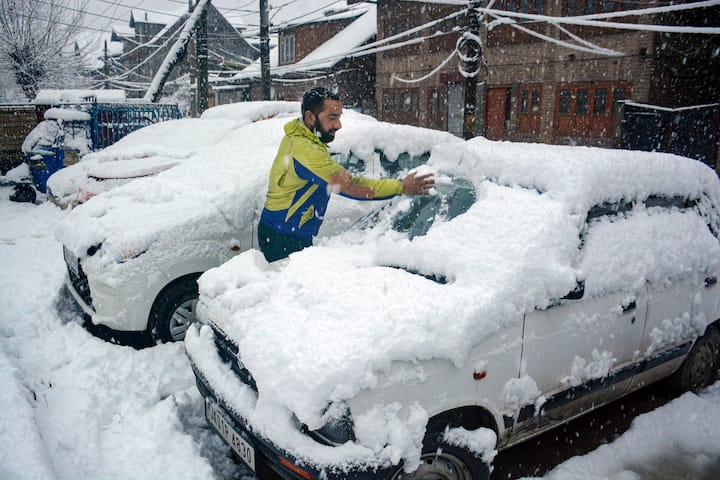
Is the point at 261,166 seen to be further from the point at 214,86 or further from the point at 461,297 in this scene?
the point at 214,86

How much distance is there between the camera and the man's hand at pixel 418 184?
3336 millimetres

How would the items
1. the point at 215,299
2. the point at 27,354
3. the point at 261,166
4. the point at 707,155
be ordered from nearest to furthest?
the point at 215,299 → the point at 27,354 → the point at 261,166 → the point at 707,155

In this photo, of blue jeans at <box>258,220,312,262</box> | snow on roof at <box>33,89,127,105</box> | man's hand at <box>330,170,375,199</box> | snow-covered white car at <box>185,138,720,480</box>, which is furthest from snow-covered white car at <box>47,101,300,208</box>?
snow on roof at <box>33,89,127,105</box>

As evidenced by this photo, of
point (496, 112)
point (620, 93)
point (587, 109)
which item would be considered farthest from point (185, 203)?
point (496, 112)

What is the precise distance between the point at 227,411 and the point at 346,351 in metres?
0.83

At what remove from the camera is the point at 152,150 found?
7.66m

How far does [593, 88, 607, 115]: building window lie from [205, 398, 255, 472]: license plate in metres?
17.5

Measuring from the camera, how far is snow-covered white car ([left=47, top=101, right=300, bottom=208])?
697cm

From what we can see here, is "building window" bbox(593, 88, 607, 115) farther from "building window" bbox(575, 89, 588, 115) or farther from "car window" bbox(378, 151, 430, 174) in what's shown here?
"car window" bbox(378, 151, 430, 174)

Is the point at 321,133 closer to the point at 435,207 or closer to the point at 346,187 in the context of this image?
the point at 346,187

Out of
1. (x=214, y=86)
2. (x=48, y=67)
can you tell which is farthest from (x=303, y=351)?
(x=214, y=86)

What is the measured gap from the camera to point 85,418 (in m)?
3.23

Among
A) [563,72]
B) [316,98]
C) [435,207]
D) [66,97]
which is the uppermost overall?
[563,72]

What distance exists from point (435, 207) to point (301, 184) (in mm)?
948
